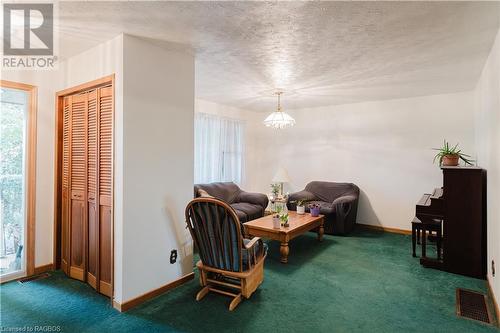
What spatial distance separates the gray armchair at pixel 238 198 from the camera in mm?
5016

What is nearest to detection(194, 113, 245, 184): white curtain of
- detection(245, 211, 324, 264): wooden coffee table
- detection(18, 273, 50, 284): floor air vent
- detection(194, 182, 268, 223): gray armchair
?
detection(194, 182, 268, 223): gray armchair

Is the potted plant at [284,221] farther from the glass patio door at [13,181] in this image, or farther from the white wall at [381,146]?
the glass patio door at [13,181]

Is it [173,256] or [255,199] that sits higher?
[255,199]

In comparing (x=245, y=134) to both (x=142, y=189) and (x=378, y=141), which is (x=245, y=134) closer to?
(x=378, y=141)

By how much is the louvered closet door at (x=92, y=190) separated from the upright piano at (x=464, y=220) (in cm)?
401

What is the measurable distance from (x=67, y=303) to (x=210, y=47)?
2852 mm

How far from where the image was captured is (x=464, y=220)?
3.27m

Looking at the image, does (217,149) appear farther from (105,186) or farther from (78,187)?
(105,186)

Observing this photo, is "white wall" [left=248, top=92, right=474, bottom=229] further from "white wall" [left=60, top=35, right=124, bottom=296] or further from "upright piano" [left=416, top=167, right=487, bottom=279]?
"white wall" [left=60, top=35, right=124, bottom=296]

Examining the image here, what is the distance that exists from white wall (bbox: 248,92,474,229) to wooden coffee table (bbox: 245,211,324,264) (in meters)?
1.61

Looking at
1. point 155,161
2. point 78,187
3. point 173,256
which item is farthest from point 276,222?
point 78,187

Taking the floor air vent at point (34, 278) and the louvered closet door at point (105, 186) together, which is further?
the floor air vent at point (34, 278)

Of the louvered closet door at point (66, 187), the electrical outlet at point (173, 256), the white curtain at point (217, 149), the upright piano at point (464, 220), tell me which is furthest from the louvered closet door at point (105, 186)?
the upright piano at point (464, 220)

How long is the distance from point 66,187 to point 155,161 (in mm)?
1344
